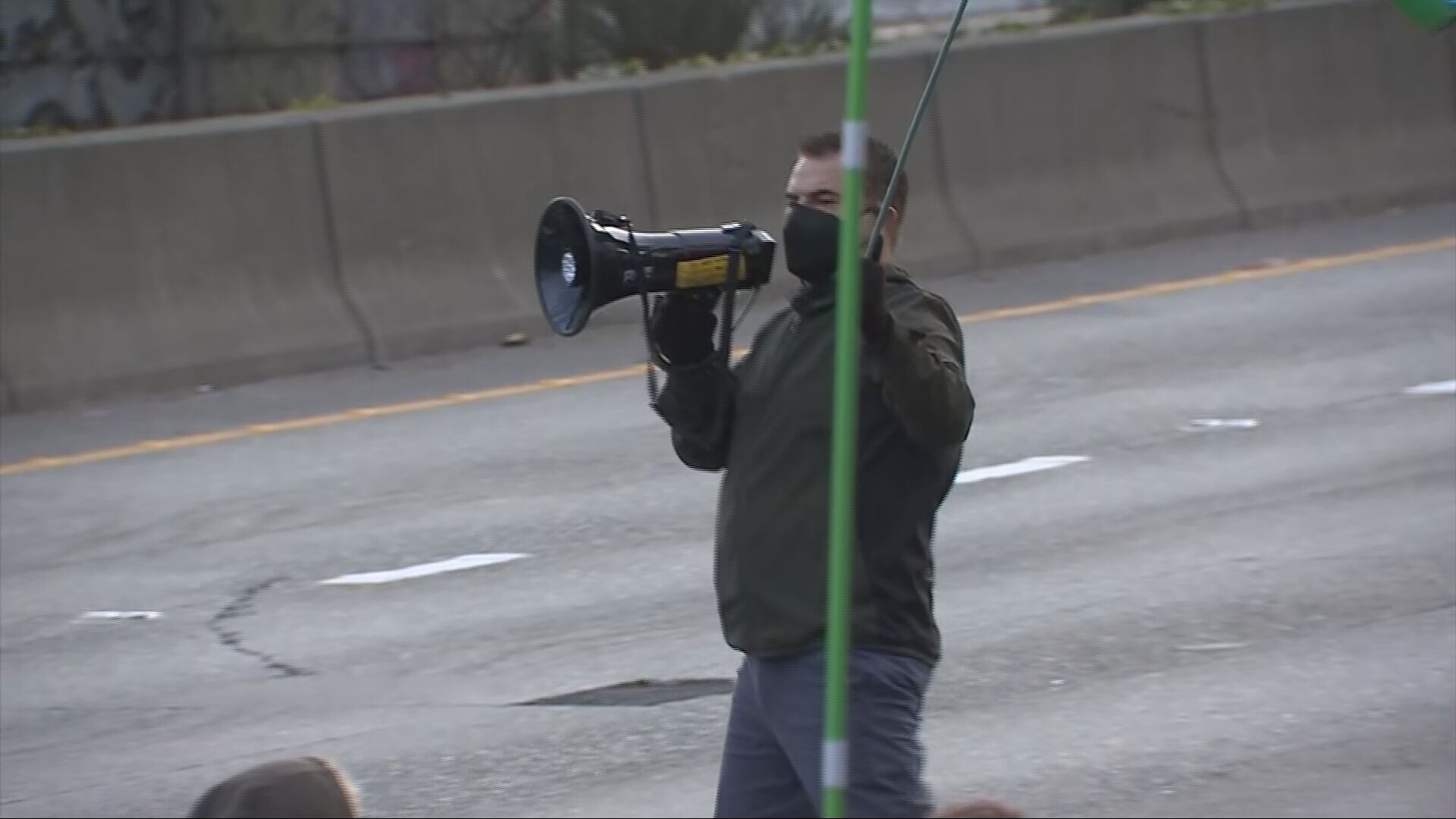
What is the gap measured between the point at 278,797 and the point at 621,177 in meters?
10.9

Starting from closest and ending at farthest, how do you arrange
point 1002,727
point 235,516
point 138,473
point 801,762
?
point 801,762 < point 1002,727 < point 235,516 < point 138,473

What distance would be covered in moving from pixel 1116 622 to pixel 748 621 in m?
3.83

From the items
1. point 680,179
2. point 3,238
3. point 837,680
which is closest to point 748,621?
point 837,680

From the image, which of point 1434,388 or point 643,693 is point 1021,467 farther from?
point 643,693

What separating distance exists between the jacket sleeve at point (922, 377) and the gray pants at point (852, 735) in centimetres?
41

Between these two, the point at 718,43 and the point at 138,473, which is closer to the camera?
the point at 138,473

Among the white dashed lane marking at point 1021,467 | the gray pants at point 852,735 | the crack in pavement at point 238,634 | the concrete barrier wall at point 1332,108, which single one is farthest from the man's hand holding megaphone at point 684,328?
the concrete barrier wall at point 1332,108

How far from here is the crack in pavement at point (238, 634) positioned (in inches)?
312

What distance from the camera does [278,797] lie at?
11.0 ft

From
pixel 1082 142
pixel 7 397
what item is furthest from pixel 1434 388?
pixel 7 397

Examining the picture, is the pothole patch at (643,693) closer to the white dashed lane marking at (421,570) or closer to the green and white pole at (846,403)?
the white dashed lane marking at (421,570)

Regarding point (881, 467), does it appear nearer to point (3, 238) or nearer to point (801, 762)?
point (801, 762)

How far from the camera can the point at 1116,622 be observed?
26.2 feet

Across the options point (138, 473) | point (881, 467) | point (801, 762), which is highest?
point (881, 467)
